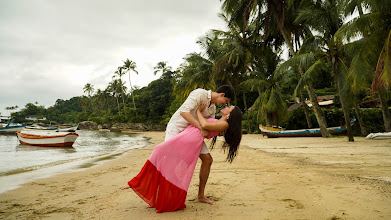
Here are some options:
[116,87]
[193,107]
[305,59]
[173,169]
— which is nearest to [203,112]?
[193,107]

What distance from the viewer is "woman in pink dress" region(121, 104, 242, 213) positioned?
2678 mm

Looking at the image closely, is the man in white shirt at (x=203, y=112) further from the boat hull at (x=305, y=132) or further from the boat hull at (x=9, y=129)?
the boat hull at (x=9, y=129)

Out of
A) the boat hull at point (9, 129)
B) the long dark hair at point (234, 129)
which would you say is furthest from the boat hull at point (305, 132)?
the boat hull at point (9, 129)

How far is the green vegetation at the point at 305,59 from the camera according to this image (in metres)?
9.62

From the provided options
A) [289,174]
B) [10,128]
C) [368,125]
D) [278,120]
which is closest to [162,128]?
[10,128]

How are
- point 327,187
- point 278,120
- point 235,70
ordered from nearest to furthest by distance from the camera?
point 327,187 → point 278,120 → point 235,70

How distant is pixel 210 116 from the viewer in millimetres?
3039

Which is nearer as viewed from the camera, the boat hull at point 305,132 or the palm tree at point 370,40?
the palm tree at point 370,40

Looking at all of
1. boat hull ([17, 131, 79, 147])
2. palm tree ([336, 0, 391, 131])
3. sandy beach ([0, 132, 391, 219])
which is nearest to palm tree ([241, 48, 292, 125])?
palm tree ([336, 0, 391, 131])

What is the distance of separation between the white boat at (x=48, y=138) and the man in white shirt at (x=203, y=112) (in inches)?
611

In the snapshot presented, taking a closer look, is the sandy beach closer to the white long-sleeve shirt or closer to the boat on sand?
the white long-sleeve shirt

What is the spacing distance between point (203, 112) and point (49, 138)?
16.9 meters

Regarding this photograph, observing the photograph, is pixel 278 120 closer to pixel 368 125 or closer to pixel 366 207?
pixel 368 125

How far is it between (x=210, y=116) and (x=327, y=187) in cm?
191
